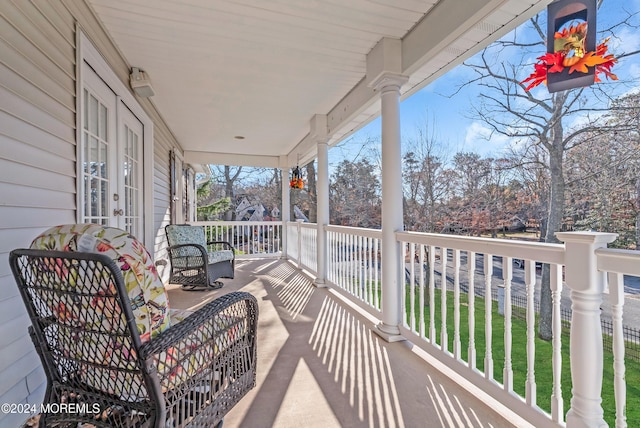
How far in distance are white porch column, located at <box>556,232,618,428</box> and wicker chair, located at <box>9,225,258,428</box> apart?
148 cm

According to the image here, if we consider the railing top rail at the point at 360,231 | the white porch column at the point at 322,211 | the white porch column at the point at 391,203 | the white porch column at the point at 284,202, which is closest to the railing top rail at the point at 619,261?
the white porch column at the point at 391,203

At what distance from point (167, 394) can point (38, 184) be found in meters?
1.39

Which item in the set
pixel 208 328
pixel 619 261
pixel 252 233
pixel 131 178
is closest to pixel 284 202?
pixel 252 233

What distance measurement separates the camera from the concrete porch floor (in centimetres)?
161

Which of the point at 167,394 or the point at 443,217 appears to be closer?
the point at 167,394

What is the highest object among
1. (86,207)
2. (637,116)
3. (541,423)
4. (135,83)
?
(135,83)

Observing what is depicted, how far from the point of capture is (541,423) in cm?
144

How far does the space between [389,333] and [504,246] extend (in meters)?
1.37

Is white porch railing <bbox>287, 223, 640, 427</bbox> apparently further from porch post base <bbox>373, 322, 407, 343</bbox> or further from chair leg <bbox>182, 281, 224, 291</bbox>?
chair leg <bbox>182, 281, 224, 291</bbox>

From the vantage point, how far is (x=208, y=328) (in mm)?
1227

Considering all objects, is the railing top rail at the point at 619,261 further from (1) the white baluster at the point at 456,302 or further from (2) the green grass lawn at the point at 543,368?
(2) the green grass lawn at the point at 543,368

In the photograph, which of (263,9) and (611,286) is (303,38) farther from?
(611,286)

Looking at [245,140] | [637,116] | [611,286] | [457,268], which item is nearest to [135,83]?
[245,140]

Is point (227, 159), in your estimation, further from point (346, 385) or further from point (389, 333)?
point (346, 385)
